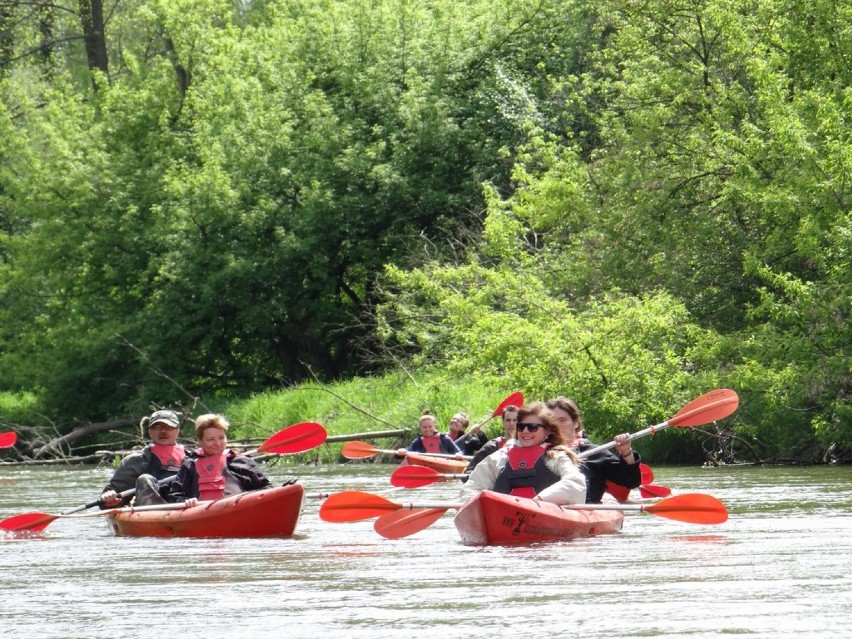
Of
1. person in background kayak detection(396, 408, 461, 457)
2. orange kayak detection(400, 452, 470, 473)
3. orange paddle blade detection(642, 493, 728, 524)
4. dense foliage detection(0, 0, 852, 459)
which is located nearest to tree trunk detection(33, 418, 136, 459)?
dense foliage detection(0, 0, 852, 459)

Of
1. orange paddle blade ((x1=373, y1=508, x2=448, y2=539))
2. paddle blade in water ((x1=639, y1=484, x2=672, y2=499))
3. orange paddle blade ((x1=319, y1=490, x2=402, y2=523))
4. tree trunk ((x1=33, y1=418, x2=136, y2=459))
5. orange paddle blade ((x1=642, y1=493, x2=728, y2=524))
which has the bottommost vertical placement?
tree trunk ((x1=33, y1=418, x2=136, y2=459))

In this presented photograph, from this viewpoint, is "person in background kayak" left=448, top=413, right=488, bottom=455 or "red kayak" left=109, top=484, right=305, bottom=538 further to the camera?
"person in background kayak" left=448, top=413, right=488, bottom=455

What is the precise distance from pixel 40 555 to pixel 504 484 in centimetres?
315

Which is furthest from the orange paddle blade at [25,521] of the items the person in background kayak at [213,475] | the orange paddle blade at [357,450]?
the orange paddle blade at [357,450]

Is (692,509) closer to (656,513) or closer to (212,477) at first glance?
(656,513)

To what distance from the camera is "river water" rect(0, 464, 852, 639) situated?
684cm

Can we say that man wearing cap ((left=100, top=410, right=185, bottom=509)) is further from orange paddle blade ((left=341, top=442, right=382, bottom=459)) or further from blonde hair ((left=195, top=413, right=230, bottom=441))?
orange paddle blade ((left=341, top=442, right=382, bottom=459))

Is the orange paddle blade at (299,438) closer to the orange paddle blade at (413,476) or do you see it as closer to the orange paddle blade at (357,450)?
the orange paddle blade at (413,476)

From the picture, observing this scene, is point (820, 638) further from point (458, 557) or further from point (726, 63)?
point (726, 63)

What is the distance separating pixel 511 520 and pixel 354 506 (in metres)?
1.56

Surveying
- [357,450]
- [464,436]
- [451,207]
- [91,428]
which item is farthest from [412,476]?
[91,428]

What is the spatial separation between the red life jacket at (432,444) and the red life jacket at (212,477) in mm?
5890

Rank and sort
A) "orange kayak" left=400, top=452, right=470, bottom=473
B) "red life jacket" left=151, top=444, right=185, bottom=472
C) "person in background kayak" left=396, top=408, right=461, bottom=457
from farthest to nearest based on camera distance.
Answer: "person in background kayak" left=396, top=408, right=461, bottom=457, "orange kayak" left=400, top=452, right=470, bottom=473, "red life jacket" left=151, top=444, right=185, bottom=472

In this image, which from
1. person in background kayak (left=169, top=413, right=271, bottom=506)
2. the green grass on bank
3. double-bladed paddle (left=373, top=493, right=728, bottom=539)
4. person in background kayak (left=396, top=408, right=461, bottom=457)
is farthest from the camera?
the green grass on bank
